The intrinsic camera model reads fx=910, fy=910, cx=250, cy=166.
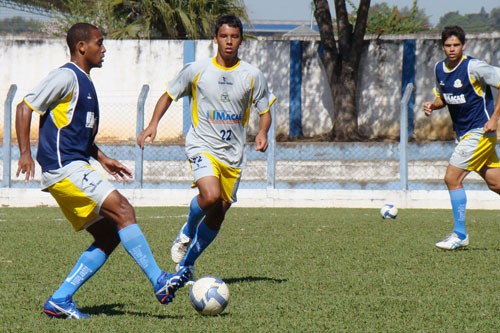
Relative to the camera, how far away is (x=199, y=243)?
7262 millimetres

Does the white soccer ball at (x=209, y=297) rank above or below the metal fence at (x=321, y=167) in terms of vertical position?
above

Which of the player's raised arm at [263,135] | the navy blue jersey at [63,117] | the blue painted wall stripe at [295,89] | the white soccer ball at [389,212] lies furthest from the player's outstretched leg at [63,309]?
the blue painted wall stripe at [295,89]

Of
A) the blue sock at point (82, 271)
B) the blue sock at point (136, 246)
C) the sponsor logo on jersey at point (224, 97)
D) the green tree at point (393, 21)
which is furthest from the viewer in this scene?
the green tree at point (393, 21)

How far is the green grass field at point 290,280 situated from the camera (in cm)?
560

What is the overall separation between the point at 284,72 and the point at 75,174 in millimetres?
18943

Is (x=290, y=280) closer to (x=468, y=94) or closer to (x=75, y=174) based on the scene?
Result: (x=75, y=174)

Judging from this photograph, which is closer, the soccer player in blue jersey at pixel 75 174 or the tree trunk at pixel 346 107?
the soccer player in blue jersey at pixel 75 174

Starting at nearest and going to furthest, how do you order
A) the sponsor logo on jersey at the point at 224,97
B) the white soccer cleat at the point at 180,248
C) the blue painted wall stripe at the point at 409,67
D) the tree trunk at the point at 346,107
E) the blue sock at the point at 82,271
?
the blue sock at the point at 82,271 → the sponsor logo on jersey at the point at 224,97 → the white soccer cleat at the point at 180,248 → the tree trunk at the point at 346,107 → the blue painted wall stripe at the point at 409,67

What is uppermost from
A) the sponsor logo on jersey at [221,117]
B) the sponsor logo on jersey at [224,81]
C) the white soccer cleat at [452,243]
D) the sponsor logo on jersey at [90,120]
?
the sponsor logo on jersey at [224,81]

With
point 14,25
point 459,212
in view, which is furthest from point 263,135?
point 14,25

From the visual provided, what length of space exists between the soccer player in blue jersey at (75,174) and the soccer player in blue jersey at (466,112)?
15.2ft

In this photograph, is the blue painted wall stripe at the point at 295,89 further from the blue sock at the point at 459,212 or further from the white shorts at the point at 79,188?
the white shorts at the point at 79,188

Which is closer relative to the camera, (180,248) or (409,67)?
(180,248)

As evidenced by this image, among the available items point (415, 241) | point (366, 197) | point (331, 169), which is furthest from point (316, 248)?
point (331, 169)
